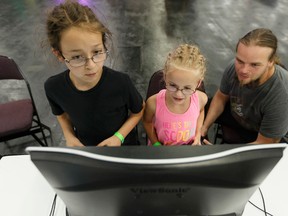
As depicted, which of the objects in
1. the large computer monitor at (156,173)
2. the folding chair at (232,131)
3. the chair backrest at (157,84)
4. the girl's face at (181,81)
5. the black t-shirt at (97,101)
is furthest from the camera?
the folding chair at (232,131)

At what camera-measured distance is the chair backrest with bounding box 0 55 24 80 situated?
6.27ft

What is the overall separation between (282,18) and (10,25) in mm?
4884

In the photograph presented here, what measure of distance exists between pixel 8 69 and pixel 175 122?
1.45m

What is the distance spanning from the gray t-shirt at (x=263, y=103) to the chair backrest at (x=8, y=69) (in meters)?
1.52

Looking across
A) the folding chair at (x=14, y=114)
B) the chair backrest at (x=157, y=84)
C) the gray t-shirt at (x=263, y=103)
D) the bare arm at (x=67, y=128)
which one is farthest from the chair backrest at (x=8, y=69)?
the gray t-shirt at (x=263, y=103)

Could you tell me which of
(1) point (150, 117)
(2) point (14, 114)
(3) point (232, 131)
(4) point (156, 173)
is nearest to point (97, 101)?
(1) point (150, 117)

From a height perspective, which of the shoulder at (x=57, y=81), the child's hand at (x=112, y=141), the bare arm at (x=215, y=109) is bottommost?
the bare arm at (x=215, y=109)

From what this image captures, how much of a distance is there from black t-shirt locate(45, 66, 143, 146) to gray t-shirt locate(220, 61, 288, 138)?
605 mm

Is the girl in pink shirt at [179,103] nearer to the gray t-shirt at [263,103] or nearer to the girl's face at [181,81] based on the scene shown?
the girl's face at [181,81]

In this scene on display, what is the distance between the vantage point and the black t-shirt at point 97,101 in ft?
3.76

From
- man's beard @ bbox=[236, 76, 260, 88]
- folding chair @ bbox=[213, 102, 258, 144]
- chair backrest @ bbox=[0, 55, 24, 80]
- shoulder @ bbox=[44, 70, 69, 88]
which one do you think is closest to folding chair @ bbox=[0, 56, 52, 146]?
chair backrest @ bbox=[0, 55, 24, 80]

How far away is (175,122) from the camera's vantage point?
124cm

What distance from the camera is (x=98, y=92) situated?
1144 mm

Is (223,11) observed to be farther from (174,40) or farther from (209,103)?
(209,103)
